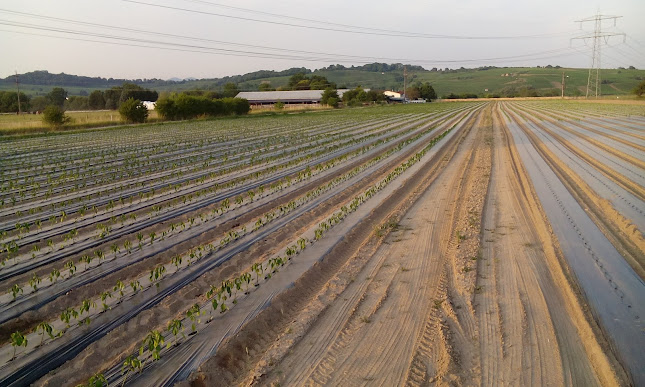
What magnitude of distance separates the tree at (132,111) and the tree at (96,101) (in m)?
39.9

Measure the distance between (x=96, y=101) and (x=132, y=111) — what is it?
136 ft

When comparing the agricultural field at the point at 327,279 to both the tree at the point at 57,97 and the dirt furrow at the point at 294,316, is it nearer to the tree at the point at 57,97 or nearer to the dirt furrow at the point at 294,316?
the dirt furrow at the point at 294,316

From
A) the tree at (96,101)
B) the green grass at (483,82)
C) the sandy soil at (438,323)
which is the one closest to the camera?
the sandy soil at (438,323)

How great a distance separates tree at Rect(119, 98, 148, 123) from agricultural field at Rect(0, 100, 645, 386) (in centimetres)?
2711

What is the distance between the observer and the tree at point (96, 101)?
73.2 meters

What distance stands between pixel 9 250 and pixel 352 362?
19.1 feet

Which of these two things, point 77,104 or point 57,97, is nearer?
point 57,97

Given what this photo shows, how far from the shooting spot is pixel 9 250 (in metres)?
7.00

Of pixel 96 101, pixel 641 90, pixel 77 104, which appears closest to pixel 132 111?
pixel 96 101

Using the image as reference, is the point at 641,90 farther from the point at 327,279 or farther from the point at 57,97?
the point at 57,97

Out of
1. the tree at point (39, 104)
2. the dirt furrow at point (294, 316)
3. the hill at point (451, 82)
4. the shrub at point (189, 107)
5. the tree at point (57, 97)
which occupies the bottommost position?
the dirt furrow at point (294, 316)

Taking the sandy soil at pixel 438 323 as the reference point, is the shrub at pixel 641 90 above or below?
above

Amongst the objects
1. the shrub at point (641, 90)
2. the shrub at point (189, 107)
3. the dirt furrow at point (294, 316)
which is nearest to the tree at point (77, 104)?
the shrub at point (189, 107)

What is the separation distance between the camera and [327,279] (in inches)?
237
